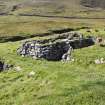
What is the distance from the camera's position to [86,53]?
50.9 meters

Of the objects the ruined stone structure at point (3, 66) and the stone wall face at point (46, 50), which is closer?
the ruined stone structure at point (3, 66)

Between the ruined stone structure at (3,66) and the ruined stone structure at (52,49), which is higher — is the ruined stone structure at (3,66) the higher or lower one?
the lower one

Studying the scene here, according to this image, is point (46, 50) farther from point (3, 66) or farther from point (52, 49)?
point (3, 66)

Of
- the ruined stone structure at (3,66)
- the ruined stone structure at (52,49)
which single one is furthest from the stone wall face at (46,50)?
the ruined stone structure at (3,66)

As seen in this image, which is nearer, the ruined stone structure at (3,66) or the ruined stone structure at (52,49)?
the ruined stone structure at (3,66)

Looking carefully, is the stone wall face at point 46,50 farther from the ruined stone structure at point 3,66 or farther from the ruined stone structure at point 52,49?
the ruined stone structure at point 3,66

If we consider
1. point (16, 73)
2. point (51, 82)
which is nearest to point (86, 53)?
point (16, 73)

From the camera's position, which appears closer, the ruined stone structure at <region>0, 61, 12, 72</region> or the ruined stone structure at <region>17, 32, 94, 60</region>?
the ruined stone structure at <region>0, 61, 12, 72</region>

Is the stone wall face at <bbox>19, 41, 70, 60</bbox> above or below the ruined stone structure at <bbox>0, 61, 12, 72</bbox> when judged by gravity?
above

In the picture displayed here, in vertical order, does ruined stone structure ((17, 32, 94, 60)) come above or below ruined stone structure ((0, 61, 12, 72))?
above

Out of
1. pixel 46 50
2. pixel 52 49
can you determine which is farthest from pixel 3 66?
Answer: pixel 52 49

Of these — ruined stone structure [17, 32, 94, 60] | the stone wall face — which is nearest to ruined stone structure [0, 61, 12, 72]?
ruined stone structure [17, 32, 94, 60]

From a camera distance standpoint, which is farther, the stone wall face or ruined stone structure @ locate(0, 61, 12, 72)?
the stone wall face

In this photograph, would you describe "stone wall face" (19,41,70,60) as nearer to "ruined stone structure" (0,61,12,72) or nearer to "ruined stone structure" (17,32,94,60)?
"ruined stone structure" (17,32,94,60)
